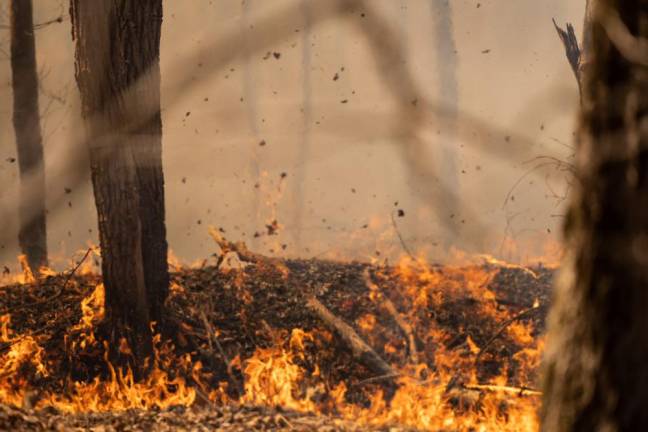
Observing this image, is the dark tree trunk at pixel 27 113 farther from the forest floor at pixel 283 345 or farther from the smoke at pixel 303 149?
the smoke at pixel 303 149

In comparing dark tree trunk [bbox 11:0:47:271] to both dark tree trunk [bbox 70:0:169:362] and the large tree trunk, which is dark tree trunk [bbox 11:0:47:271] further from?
the large tree trunk

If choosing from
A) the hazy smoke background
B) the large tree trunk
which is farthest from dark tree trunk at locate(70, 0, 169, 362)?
the hazy smoke background

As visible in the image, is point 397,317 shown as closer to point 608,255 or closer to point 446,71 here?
point 608,255

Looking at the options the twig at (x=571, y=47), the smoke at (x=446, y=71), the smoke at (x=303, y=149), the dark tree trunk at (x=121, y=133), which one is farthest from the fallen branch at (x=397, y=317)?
the smoke at (x=303, y=149)

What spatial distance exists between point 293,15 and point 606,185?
4.03 ft

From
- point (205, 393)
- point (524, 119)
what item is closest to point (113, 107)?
point (205, 393)

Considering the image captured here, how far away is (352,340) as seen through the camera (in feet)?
23.5

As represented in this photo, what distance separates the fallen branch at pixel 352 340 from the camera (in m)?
6.91

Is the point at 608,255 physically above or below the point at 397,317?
above

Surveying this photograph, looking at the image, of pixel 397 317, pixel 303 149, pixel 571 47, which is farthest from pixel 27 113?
pixel 303 149

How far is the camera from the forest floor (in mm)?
6391

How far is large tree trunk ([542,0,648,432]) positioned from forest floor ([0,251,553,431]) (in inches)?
138

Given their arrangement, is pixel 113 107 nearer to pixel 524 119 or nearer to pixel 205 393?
pixel 205 393

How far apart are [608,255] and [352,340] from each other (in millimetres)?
5101
